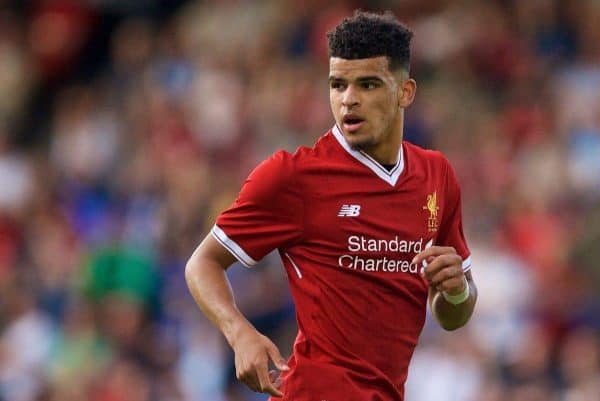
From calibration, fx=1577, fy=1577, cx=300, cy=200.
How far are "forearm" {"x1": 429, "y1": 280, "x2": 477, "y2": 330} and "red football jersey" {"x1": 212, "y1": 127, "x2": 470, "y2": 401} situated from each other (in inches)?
12.2

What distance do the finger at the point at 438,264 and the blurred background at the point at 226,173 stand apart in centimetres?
420

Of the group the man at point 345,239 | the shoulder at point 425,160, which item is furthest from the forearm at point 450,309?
the shoulder at point 425,160

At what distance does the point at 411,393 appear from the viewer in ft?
35.0

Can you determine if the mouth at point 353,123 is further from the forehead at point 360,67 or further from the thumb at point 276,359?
the thumb at point 276,359

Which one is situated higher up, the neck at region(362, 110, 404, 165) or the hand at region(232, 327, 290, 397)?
the neck at region(362, 110, 404, 165)

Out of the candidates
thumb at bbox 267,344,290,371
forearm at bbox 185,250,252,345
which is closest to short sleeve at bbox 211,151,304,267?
→ forearm at bbox 185,250,252,345

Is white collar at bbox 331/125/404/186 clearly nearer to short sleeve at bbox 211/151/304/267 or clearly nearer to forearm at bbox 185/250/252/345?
short sleeve at bbox 211/151/304/267

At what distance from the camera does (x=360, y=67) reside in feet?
20.1

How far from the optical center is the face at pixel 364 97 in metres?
6.11

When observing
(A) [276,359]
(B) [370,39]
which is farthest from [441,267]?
(B) [370,39]

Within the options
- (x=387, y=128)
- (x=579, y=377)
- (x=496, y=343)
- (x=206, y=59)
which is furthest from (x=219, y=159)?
(x=387, y=128)

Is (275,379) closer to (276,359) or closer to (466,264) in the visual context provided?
(276,359)

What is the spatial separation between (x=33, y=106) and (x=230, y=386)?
6.17 metres

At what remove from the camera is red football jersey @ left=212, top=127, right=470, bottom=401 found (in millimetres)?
6105
